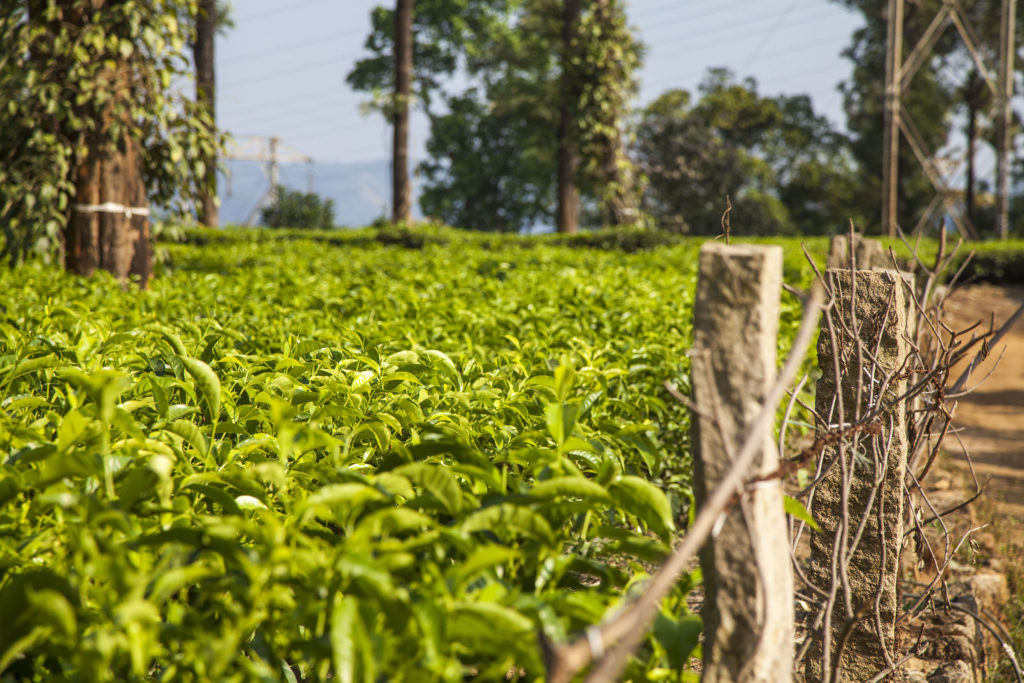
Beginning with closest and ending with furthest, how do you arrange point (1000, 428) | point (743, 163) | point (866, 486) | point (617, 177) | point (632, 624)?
point (632, 624), point (866, 486), point (1000, 428), point (617, 177), point (743, 163)

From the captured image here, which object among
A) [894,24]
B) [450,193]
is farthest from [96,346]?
[450,193]

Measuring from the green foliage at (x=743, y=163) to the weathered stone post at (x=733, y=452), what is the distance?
3211 centimetres

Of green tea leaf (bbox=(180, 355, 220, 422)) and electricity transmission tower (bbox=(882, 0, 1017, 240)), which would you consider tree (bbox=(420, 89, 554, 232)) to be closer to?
electricity transmission tower (bbox=(882, 0, 1017, 240))

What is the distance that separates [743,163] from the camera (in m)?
39.4


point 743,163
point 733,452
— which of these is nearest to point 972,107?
point 743,163

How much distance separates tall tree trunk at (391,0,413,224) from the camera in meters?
17.7

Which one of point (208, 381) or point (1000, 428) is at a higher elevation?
point (208, 381)

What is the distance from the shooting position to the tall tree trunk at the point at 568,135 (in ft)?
61.1

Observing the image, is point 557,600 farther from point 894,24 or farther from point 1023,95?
point 1023,95

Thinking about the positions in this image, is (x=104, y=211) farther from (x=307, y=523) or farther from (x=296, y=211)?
(x=296, y=211)

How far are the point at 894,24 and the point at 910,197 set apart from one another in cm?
2361

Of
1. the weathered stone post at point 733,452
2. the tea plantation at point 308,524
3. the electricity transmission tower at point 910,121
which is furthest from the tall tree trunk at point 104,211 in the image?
the electricity transmission tower at point 910,121

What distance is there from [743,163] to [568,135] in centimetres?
2333

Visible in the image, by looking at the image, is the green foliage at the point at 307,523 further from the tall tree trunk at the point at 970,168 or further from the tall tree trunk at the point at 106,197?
the tall tree trunk at the point at 970,168
